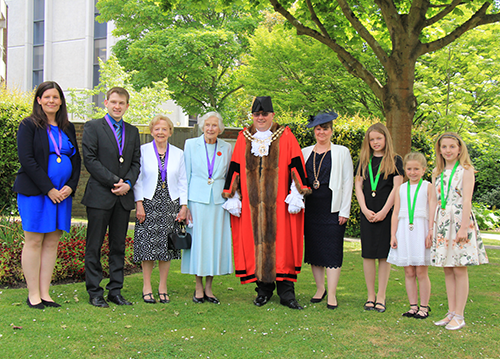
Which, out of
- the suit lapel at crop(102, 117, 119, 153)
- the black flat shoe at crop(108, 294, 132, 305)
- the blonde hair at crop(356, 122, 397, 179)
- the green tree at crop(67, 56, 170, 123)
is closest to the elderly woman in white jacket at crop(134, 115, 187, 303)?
the black flat shoe at crop(108, 294, 132, 305)

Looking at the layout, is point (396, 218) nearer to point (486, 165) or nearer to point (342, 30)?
point (342, 30)

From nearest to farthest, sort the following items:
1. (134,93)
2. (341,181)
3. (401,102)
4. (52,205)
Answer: (52,205), (341,181), (401,102), (134,93)

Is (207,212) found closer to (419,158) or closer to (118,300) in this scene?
(118,300)

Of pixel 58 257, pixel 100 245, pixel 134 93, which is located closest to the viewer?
pixel 100 245

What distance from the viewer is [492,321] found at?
4371 millimetres

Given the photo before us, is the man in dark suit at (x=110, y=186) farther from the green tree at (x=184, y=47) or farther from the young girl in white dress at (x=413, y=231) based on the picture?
the green tree at (x=184, y=47)

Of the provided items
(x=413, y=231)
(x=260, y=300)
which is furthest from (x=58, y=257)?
(x=413, y=231)

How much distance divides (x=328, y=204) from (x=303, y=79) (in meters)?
14.6

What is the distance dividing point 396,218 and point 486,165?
53.3 feet

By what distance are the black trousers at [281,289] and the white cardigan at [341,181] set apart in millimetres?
995

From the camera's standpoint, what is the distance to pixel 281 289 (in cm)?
504

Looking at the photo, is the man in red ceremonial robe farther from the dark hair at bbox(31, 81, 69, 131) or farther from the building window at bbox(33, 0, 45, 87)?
the building window at bbox(33, 0, 45, 87)

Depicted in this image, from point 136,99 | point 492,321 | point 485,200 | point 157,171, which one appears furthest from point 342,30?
point 136,99

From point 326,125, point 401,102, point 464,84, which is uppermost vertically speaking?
point 464,84
